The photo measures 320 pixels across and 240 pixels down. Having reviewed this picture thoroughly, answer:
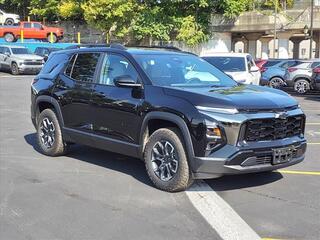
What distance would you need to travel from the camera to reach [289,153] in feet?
21.2

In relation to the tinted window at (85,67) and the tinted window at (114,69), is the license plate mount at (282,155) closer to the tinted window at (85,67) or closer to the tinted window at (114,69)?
the tinted window at (114,69)

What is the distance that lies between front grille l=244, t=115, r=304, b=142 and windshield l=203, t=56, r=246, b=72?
980cm

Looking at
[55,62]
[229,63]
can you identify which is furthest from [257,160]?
[229,63]

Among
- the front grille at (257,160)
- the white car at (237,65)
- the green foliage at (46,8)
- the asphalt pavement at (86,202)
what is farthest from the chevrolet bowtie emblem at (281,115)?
the green foliage at (46,8)

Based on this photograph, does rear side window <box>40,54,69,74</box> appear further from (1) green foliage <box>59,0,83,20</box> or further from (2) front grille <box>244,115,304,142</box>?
(1) green foliage <box>59,0,83,20</box>

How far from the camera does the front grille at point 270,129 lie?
6.13 metres

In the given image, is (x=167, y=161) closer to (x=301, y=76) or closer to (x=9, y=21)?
(x=301, y=76)

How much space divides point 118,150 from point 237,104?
1920 mm

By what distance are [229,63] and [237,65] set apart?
0.96 ft

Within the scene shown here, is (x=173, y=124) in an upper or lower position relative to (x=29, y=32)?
lower

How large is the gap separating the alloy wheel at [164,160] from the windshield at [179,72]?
81 centimetres

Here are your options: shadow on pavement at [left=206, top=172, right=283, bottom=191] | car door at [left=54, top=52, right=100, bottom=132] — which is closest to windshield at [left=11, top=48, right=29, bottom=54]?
car door at [left=54, top=52, right=100, bottom=132]

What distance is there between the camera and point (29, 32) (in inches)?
1729

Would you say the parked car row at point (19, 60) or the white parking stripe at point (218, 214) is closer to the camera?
the white parking stripe at point (218, 214)
